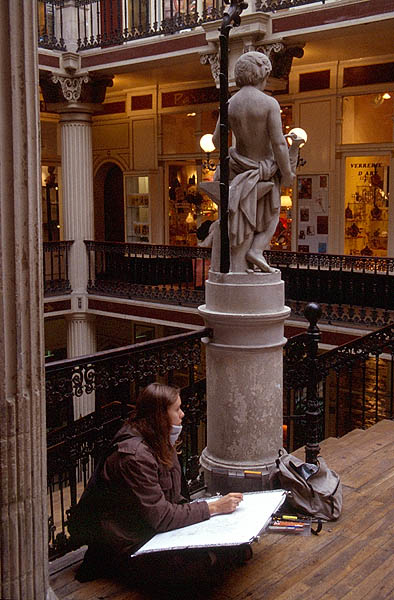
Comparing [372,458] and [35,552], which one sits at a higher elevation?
[35,552]

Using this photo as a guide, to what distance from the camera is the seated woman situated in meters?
3.26

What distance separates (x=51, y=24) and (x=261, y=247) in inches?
467

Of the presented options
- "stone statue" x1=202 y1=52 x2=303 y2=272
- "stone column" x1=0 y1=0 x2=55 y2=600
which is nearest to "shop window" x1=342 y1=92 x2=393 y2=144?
"stone statue" x1=202 y1=52 x2=303 y2=272

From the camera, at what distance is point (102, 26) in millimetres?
14297

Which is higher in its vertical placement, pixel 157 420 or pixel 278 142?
pixel 278 142

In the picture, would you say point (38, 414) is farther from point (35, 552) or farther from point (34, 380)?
point (35, 552)

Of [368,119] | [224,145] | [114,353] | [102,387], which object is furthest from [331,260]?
[102,387]

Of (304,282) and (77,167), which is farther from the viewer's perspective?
(77,167)

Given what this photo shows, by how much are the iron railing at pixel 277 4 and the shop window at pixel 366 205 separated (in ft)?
11.3

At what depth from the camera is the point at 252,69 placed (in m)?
4.54

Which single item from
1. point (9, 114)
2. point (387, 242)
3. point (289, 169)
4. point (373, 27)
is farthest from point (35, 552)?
point (387, 242)

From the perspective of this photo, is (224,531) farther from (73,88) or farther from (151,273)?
(73,88)

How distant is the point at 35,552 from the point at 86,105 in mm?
13420

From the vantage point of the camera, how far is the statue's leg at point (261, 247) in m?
4.53
